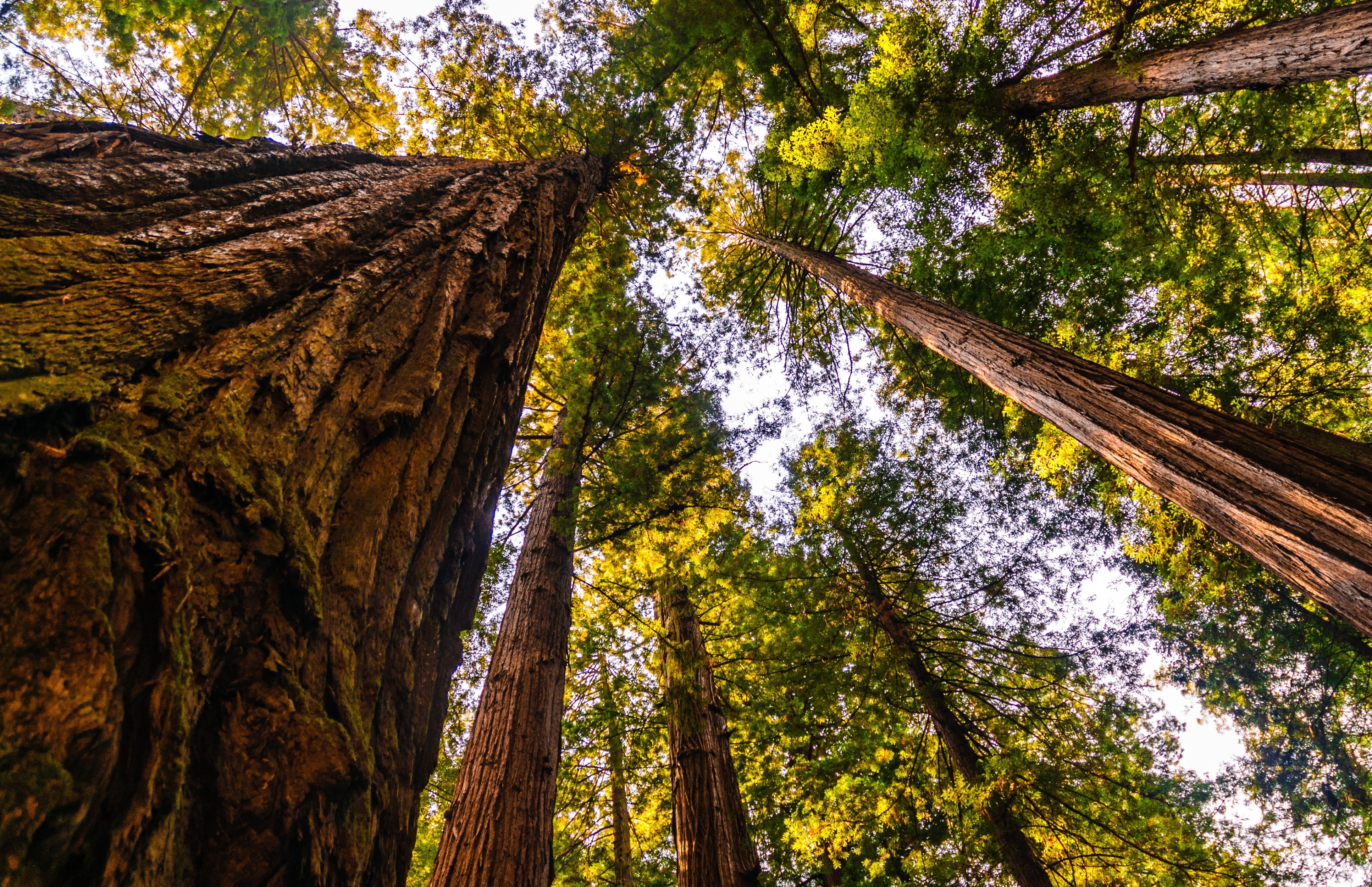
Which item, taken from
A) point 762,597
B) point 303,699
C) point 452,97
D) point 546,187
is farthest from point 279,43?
point 762,597

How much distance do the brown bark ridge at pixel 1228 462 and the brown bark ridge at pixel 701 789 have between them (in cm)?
333

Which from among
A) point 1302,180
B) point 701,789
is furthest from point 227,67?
point 1302,180

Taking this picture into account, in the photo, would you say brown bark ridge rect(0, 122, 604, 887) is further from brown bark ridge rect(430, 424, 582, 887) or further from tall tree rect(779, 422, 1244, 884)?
tall tree rect(779, 422, 1244, 884)

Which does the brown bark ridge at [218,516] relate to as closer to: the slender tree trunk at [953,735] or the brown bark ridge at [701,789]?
the brown bark ridge at [701,789]

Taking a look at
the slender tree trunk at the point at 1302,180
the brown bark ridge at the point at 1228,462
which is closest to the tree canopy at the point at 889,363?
the slender tree trunk at the point at 1302,180

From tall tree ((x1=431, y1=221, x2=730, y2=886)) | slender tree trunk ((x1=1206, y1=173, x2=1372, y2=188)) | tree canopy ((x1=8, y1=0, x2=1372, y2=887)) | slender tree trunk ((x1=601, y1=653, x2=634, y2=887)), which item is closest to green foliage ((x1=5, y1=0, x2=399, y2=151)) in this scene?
tree canopy ((x1=8, y1=0, x2=1372, y2=887))

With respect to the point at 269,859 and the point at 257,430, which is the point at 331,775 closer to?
the point at 269,859

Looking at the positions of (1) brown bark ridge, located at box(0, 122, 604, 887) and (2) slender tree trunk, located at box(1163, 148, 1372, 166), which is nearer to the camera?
(1) brown bark ridge, located at box(0, 122, 604, 887)

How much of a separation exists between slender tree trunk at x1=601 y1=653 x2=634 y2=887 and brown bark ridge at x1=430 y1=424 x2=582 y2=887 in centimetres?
164

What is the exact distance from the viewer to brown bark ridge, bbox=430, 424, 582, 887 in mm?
2863

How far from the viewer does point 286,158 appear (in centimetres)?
211

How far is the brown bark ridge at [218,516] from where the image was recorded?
1.93 ft

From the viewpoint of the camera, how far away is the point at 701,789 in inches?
192

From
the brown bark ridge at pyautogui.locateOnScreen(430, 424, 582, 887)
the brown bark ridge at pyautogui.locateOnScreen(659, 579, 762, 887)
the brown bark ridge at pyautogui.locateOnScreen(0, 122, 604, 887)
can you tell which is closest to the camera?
the brown bark ridge at pyautogui.locateOnScreen(0, 122, 604, 887)
